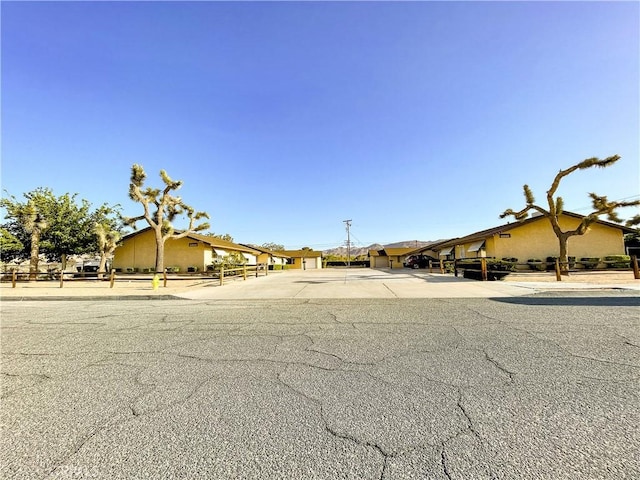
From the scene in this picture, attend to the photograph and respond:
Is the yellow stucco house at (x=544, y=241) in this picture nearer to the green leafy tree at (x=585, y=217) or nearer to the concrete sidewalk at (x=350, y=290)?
the green leafy tree at (x=585, y=217)

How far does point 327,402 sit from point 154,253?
106 feet

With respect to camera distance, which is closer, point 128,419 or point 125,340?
point 128,419

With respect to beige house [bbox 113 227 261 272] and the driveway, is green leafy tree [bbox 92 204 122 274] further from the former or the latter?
the driveway

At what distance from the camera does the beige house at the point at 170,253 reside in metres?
29.3

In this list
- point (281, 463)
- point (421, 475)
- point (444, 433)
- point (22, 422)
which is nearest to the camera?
point (421, 475)

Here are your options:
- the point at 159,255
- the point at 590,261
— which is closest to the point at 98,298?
the point at 159,255

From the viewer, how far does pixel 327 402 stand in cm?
289

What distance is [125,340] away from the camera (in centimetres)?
530

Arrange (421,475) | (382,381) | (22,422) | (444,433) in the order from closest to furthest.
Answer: (421,475), (444,433), (22,422), (382,381)

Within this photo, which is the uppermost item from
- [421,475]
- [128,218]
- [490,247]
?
[128,218]

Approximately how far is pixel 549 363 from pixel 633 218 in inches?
986

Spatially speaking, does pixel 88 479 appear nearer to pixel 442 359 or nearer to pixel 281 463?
pixel 281 463

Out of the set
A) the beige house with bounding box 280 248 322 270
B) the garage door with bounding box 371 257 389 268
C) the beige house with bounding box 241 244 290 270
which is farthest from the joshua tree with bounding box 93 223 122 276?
the garage door with bounding box 371 257 389 268

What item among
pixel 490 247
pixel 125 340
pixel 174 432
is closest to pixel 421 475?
pixel 174 432
